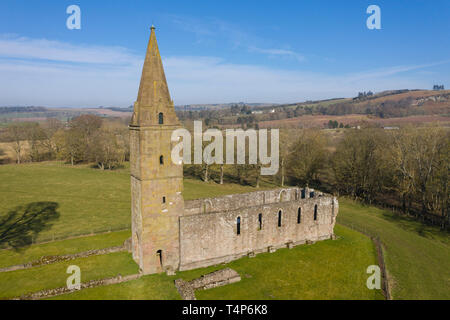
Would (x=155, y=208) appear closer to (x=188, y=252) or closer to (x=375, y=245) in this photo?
(x=188, y=252)

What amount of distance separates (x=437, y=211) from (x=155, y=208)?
35884 millimetres

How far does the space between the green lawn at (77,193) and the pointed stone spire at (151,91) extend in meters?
16.7

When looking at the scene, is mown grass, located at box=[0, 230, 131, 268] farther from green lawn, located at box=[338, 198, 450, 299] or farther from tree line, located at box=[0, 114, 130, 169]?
tree line, located at box=[0, 114, 130, 169]

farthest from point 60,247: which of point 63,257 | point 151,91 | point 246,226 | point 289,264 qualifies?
point 289,264

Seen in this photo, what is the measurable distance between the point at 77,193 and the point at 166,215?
3341 cm

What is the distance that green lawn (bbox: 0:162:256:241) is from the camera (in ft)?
114

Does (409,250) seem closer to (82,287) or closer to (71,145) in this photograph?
(82,287)

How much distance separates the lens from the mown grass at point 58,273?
19969mm

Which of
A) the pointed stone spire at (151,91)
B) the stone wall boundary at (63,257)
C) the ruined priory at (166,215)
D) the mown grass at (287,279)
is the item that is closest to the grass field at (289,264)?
the mown grass at (287,279)

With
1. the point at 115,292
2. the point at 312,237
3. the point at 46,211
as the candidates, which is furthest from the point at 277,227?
the point at 46,211

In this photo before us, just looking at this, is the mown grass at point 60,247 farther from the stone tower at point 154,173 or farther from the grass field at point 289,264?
the stone tower at point 154,173

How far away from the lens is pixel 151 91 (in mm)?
20703

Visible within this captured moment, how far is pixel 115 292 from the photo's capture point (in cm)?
1944

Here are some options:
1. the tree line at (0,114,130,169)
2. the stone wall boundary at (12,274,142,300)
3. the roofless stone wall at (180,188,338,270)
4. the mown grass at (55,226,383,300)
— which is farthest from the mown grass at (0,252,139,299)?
the tree line at (0,114,130,169)
